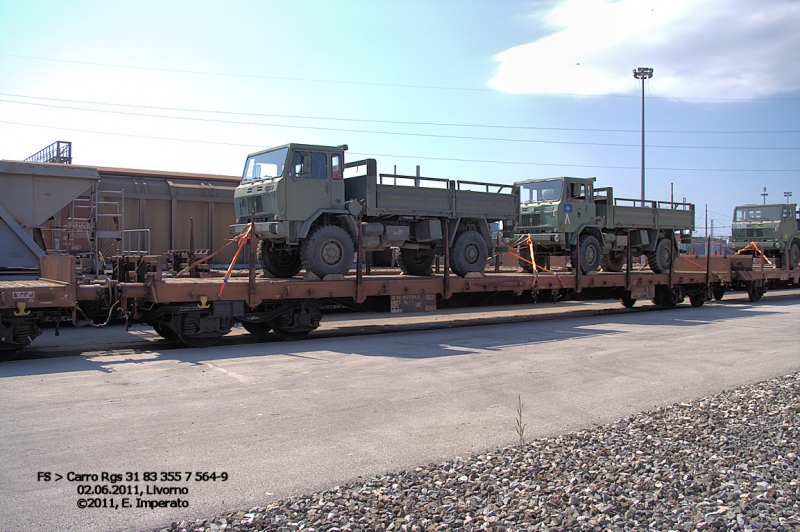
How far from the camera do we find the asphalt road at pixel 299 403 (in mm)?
4391

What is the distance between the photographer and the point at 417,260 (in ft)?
46.3

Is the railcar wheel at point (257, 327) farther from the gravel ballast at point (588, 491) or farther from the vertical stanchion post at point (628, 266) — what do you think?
the vertical stanchion post at point (628, 266)

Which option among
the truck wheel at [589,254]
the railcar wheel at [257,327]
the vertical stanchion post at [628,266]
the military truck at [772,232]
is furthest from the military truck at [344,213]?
the military truck at [772,232]

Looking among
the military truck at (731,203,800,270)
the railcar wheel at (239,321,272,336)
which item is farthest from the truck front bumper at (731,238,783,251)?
the railcar wheel at (239,321,272,336)

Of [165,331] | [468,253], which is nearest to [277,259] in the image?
[165,331]

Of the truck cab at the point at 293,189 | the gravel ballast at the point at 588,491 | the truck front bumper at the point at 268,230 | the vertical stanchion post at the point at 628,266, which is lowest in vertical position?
the gravel ballast at the point at 588,491

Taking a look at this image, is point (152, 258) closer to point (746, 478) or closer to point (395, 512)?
point (395, 512)

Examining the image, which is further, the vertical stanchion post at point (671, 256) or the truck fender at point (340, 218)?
the vertical stanchion post at point (671, 256)

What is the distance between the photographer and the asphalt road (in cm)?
439

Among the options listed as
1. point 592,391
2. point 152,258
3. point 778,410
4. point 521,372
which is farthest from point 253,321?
point 778,410

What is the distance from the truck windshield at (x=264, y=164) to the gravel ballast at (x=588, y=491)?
7454 mm

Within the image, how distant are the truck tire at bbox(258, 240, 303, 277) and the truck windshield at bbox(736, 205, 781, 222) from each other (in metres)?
22.5

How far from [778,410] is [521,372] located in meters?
3.00

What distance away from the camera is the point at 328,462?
4.85 metres
